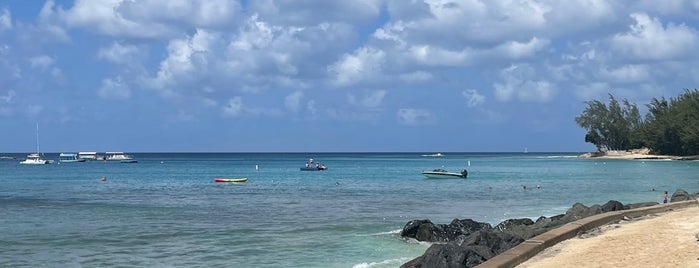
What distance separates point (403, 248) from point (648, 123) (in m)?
128

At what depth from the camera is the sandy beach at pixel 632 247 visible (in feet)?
38.3

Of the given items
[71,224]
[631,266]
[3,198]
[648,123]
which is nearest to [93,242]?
[71,224]

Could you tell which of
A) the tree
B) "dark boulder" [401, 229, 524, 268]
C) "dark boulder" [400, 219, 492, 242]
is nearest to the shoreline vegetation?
the tree

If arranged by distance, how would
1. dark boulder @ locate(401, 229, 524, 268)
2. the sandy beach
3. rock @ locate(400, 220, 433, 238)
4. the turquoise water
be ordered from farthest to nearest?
rock @ locate(400, 220, 433, 238)
the turquoise water
dark boulder @ locate(401, 229, 524, 268)
the sandy beach

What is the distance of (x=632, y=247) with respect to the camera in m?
13.0

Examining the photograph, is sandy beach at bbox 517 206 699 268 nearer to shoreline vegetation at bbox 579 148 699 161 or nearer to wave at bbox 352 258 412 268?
wave at bbox 352 258 412 268

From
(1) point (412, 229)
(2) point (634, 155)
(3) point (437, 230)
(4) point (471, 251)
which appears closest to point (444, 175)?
(1) point (412, 229)

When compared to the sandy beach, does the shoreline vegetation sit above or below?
above

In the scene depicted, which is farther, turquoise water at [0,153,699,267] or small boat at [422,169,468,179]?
small boat at [422,169,468,179]

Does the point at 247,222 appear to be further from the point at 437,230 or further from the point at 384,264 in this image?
the point at 384,264

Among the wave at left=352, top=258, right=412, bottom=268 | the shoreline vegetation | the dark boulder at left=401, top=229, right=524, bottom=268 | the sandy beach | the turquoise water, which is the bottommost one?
the wave at left=352, top=258, right=412, bottom=268

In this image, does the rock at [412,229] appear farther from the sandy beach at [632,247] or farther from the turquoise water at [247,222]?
the sandy beach at [632,247]

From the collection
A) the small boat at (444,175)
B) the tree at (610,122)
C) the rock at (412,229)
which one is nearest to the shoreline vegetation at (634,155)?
the tree at (610,122)

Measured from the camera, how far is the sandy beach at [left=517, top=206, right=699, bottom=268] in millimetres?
11672
